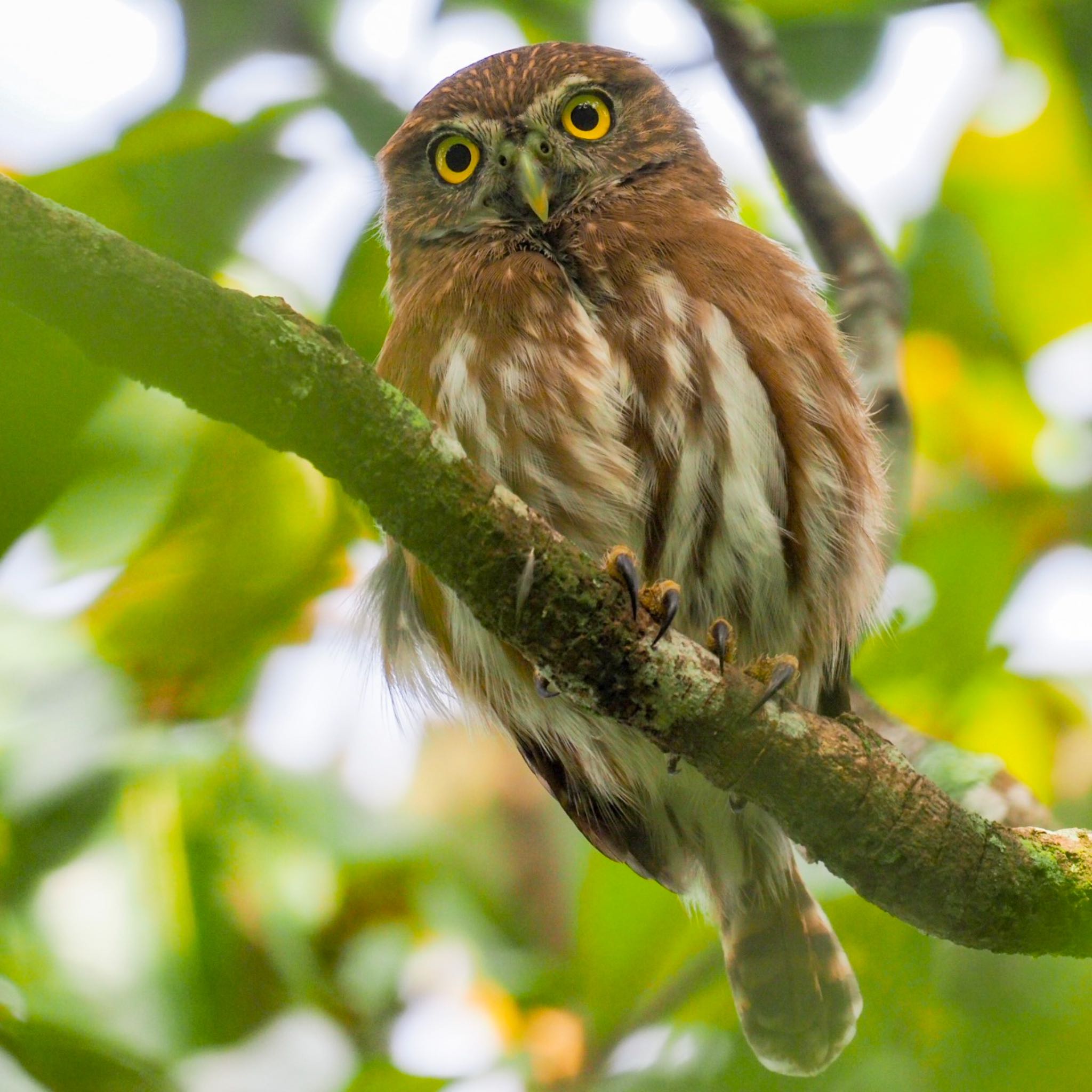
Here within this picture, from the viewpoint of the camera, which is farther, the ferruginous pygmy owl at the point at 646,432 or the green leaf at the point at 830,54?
the green leaf at the point at 830,54

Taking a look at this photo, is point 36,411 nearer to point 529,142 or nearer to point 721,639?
point 721,639

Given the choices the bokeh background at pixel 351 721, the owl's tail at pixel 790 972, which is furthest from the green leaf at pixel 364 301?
the owl's tail at pixel 790 972

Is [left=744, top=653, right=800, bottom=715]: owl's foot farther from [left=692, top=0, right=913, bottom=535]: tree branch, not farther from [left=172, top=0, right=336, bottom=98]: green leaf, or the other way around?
[left=172, top=0, right=336, bottom=98]: green leaf

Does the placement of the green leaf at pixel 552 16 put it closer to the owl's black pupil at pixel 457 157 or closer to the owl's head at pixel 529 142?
the owl's head at pixel 529 142

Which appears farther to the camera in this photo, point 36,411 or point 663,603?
point 663,603

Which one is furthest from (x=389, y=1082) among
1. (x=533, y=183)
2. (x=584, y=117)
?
(x=584, y=117)

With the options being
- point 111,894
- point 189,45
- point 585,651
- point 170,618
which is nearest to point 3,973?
point 111,894

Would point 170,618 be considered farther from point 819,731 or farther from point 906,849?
point 906,849
